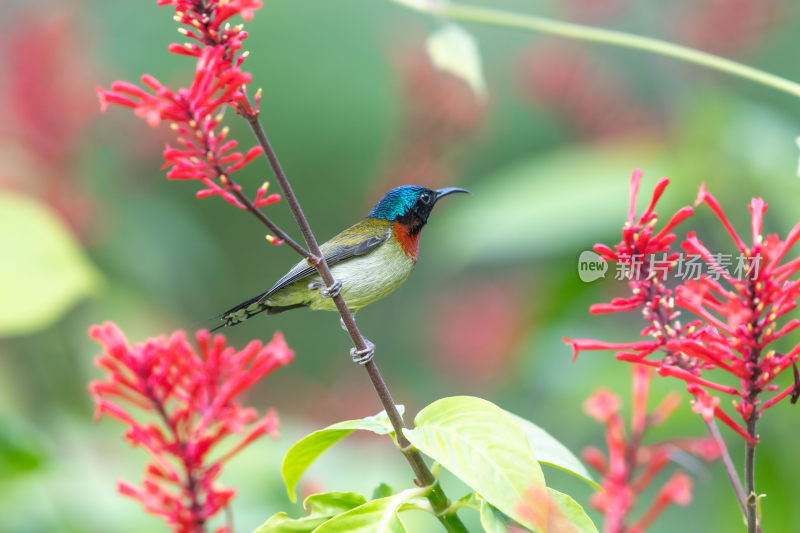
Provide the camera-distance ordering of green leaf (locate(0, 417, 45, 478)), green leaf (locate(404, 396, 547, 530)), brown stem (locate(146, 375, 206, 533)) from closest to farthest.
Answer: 1. green leaf (locate(404, 396, 547, 530))
2. brown stem (locate(146, 375, 206, 533))
3. green leaf (locate(0, 417, 45, 478))

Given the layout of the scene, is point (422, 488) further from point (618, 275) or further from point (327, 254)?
point (327, 254)

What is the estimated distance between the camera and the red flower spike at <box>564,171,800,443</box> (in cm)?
81

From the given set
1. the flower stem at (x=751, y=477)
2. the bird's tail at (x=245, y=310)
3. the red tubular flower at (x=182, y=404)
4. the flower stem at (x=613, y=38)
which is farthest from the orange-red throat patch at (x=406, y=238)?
the flower stem at (x=751, y=477)

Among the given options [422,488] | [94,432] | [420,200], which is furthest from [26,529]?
[422,488]

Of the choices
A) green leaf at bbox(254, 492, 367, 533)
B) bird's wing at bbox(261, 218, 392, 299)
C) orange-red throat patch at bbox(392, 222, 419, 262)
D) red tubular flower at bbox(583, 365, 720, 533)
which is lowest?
red tubular flower at bbox(583, 365, 720, 533)

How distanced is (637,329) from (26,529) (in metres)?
1.75

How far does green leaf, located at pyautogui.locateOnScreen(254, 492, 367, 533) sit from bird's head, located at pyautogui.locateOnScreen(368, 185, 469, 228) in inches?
29.0

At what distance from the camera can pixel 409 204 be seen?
1.66 meters

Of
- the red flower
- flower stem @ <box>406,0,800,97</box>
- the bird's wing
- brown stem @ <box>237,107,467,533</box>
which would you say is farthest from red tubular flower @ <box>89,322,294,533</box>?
the red flower

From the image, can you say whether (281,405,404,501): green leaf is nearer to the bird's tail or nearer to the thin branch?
the thin branch

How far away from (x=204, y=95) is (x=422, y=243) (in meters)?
3.68

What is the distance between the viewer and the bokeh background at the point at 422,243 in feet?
6.65

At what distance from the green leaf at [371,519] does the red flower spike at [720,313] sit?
0.24m

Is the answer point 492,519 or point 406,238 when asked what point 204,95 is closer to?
point 492,519
